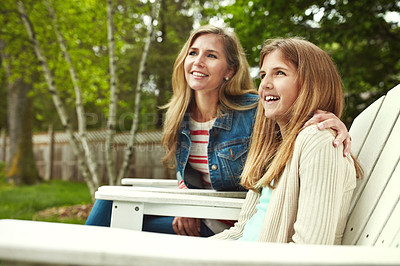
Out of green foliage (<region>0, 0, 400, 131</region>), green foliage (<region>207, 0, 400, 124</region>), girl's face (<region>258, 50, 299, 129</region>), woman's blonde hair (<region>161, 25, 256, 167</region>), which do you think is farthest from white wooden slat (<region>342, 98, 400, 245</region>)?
green foliage (<region>0, 0, 400, 131</region>)

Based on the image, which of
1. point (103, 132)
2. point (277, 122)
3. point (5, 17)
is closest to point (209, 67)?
point (277, 122)

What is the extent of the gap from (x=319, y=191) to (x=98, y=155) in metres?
9.96

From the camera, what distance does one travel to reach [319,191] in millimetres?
1181

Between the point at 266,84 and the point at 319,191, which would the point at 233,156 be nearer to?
the point at 266,84

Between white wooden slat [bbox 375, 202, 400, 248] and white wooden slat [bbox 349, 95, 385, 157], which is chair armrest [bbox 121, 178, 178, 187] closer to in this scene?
white wooden slat [bbox 349, 95, 385, 157]

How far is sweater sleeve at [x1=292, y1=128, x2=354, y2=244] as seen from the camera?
3.80ft

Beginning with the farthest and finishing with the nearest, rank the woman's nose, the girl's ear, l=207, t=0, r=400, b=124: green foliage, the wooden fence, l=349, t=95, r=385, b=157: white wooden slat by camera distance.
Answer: the wooden fence < l=207, t=0, r=400, b=124: green foliage < the girl's ear < the woman's nose < l=349, t=95, r=385, b=157: white wooden slat

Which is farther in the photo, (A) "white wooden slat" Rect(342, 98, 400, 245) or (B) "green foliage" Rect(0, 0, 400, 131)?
(B) "green foliage" Rect(0, 0, 400, 131)

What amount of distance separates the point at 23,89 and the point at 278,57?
357 inches

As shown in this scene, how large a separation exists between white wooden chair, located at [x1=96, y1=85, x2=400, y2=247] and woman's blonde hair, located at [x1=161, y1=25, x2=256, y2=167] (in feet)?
2.41

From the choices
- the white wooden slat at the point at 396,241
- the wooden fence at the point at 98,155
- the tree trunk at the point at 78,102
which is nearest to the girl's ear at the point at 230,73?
the white wooden slat at the point at 396,241

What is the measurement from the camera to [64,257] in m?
0.70

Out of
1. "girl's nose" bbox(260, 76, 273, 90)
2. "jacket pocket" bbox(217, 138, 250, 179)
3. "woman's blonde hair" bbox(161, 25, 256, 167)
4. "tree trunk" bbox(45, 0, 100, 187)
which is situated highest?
"girl's nose" bbox(260, 76, 273, 90)

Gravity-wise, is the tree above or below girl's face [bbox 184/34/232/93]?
below
